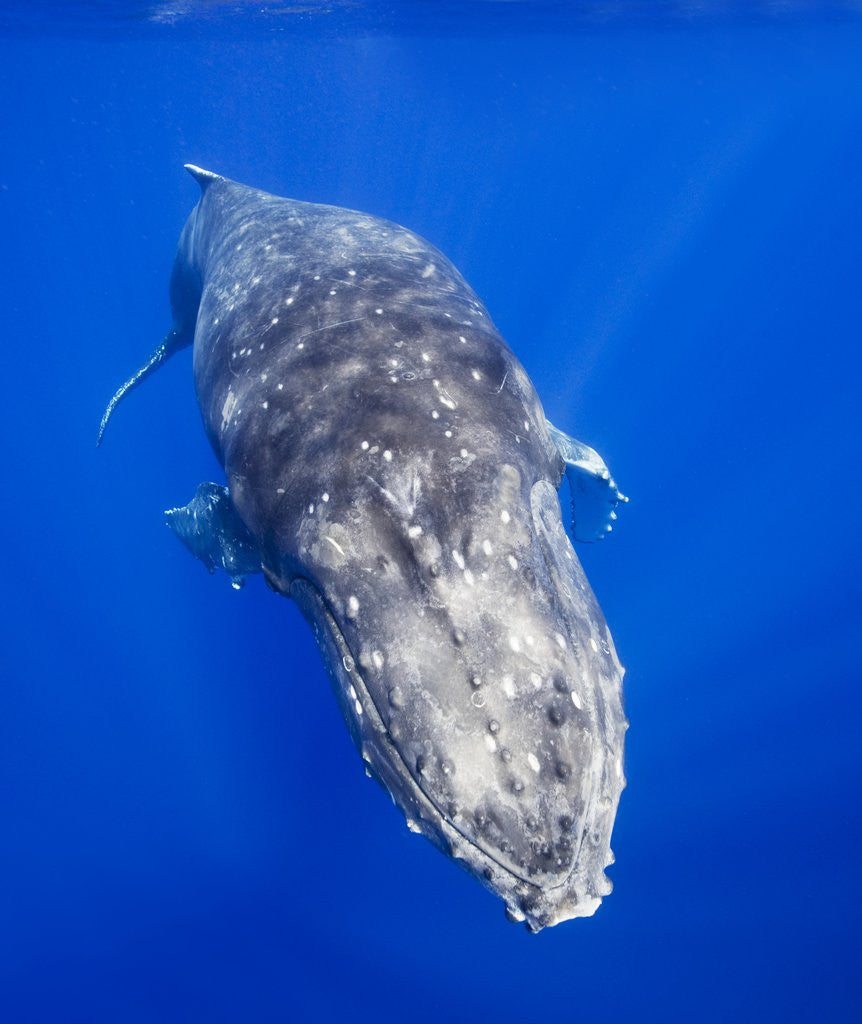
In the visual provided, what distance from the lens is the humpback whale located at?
13.3 ft

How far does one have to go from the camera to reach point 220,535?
8625 mm

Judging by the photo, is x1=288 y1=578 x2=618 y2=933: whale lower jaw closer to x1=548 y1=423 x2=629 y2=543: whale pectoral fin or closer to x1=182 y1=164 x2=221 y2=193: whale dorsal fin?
x1=548 y1=423 x2=629 y2=543: whale pectoral fin

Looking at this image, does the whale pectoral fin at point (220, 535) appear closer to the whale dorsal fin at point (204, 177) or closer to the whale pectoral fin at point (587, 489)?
the whale pectoral fin at point (587, 489)

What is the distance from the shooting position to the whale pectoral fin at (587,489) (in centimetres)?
986

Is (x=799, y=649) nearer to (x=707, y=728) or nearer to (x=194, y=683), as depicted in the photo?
(x=707, y=728)

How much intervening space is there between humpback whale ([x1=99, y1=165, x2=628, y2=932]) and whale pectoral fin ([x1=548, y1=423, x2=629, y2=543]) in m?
2.84

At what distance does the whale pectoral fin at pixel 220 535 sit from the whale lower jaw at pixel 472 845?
3360 millimetres

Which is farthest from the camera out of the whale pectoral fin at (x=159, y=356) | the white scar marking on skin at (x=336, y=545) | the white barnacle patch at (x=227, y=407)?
the whale pectoral fin at (x=159, y=356)

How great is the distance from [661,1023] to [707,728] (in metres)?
8.71

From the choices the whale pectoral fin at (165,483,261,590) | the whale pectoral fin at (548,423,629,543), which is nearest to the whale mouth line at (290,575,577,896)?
the whale pectoral fin at (165,483,261,590)

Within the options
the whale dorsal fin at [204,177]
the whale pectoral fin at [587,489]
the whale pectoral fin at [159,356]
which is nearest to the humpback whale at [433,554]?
the whale pectoral fin at [587,489]

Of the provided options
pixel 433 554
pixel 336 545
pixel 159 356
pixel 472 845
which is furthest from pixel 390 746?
pixel 159 356

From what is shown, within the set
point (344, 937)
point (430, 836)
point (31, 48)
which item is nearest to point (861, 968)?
point (344, 937)

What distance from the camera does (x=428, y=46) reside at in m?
37.3
